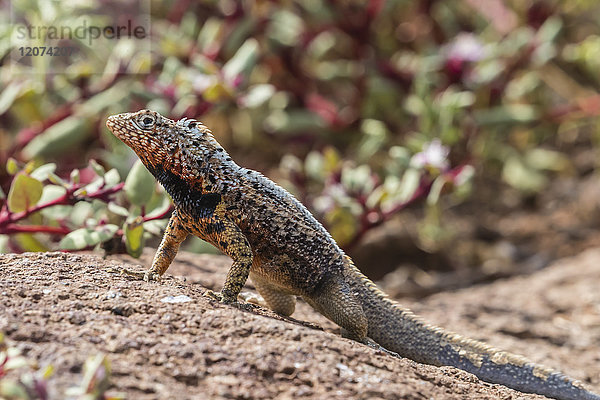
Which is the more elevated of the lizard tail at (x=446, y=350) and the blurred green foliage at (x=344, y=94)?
the blurred green foliage at (x=344, y=94)

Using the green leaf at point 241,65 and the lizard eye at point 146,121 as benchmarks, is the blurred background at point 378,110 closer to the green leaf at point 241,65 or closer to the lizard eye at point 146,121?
the green leaf at point 241,65

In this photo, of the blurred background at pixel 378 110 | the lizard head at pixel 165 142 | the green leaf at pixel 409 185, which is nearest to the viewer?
the lizard head at pixel 165 142

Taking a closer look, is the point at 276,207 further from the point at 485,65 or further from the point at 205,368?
the point at 485,65

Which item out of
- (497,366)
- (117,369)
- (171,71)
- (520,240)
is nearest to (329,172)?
(171,71)

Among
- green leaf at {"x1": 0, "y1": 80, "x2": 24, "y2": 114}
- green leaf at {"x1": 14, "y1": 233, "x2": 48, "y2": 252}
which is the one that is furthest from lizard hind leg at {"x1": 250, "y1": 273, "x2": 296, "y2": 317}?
green leaf at {"x1": 0, "y1": 80, "x2": 24, "y2": 114}

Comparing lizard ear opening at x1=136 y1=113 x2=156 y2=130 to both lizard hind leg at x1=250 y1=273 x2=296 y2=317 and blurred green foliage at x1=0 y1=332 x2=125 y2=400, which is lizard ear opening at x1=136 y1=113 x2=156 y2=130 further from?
blurred green foliage at x1=0 y1=332 x2=125 y2=400

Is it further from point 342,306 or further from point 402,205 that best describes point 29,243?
point 402,205

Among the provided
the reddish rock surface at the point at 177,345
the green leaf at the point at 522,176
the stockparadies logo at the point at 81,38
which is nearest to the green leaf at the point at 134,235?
the reddish rock surface at the point at 177,345

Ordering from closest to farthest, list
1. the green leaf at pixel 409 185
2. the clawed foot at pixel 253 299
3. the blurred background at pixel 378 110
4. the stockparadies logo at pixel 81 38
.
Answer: the clawed foot at pixel 253 299 → the green leaf at pixel 409 185 → the blurred background at pixel 378 110 → the stockparadies logo at pixel 81 38
